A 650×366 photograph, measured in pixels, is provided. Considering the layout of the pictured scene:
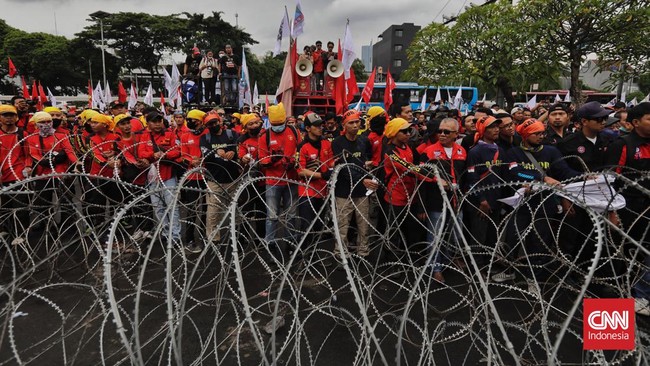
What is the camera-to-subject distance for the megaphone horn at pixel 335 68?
38.1 feet

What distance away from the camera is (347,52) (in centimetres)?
1099

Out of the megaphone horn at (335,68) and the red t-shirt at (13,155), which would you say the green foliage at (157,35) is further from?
the red t-shirt at (13,155)

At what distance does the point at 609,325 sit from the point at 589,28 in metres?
9.46

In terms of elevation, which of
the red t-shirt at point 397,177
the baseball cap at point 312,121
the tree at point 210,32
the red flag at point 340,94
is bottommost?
the red t-shirt at point 397,177

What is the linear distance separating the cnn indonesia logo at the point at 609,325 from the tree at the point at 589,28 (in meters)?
8.77

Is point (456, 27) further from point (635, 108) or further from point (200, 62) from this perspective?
point (635, 108)

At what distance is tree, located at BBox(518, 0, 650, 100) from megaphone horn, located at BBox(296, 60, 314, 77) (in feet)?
18.3

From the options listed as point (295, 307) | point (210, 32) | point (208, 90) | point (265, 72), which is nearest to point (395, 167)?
point (295, 307)

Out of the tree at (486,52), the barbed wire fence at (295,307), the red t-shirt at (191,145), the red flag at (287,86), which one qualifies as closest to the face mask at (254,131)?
the red t-shirt at (191,145)

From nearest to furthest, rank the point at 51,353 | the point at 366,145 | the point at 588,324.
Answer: the point at 588,324, the point at 51,353, the point at 366,145

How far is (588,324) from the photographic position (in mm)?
2148

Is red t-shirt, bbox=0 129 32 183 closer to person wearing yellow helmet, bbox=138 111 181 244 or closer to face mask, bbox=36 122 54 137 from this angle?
face mask, bbox=36 122 54 137

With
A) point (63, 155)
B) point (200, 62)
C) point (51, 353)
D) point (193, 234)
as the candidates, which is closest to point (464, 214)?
point (193, 234)

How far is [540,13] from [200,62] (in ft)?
32.4
